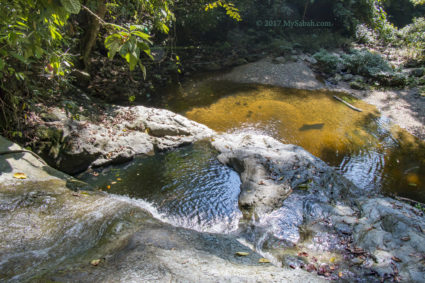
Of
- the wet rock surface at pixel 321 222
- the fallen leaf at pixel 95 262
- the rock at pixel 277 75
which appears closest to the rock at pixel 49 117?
the wet rock surface at pixel 321 222

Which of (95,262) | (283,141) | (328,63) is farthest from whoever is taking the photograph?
(328,63)

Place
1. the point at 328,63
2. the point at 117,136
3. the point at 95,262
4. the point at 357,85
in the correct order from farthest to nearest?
the point at 328,63 → the point at 357,85 → the point at 117,136 → the point at 95,262

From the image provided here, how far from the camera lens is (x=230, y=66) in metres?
11.3

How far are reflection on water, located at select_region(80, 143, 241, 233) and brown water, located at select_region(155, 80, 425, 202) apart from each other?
1.98 meters

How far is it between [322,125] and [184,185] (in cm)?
473

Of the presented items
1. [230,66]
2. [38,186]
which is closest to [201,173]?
[38,186]

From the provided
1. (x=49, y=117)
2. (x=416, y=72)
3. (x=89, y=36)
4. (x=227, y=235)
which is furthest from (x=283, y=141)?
(x=416, y=72)

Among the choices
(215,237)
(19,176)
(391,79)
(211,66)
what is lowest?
(215,237)

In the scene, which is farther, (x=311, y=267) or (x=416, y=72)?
(x=416, y=72)

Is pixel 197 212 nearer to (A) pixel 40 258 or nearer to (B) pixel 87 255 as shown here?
(B) pixel 87 255

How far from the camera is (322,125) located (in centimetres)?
711

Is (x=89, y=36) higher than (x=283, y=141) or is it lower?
higher

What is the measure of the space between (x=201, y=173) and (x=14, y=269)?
10.8 ft

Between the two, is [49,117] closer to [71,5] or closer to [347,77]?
[71,5]
